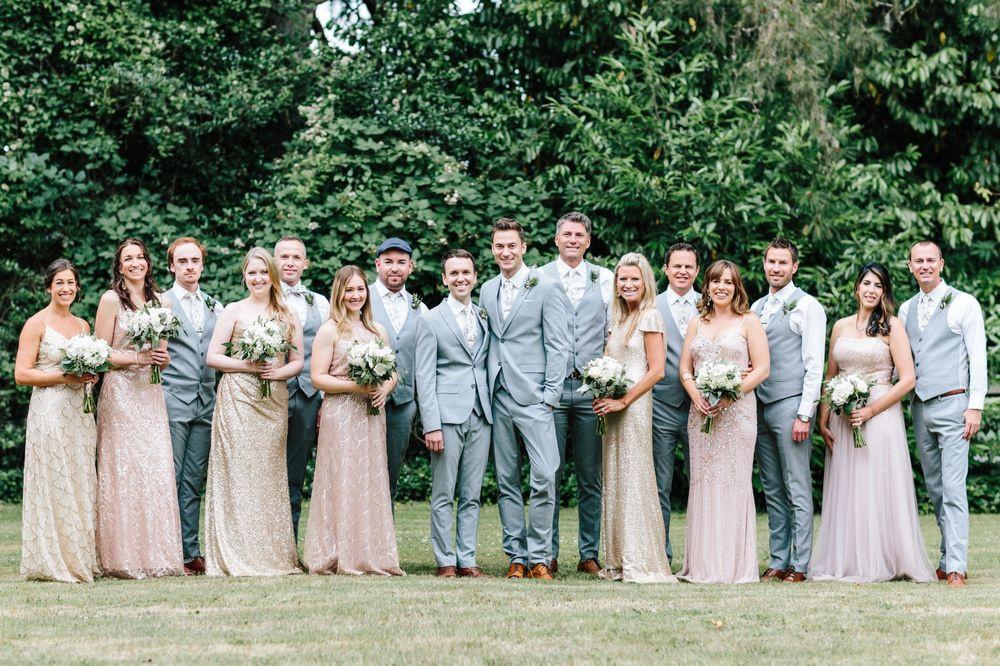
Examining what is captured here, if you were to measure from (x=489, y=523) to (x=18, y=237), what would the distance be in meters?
6.24

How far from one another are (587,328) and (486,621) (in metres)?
2.69

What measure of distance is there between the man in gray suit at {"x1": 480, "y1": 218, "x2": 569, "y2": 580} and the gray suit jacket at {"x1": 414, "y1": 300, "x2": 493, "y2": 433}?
108mm

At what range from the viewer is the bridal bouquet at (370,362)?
7.77 meters

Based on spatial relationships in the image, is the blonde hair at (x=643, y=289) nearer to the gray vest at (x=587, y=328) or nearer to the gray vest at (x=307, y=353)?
the gray vest at (x=587, y=328)

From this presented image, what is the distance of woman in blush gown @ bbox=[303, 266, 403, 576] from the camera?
7.99 meters

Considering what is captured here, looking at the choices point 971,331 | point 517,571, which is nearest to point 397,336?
point 517,571

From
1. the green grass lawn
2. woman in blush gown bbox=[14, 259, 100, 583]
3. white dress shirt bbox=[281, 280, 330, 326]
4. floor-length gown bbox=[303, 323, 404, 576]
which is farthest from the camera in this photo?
white dress shirt bbox=[281, 280, 330, 326]

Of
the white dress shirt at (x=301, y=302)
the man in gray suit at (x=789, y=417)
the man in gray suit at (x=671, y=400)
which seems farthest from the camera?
the white dress shirt at (x=301, y=302)

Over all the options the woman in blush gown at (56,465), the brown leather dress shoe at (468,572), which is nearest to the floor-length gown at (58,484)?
the woman in blush gown at (56,465)

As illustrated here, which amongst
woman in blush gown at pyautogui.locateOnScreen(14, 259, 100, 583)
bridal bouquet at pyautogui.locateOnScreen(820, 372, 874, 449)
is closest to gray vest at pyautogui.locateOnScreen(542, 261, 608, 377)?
bridal bouquet at pyautogui.locateOnScreen(820, 372, 874, 449)

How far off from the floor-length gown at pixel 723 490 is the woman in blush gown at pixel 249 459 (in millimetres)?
2506

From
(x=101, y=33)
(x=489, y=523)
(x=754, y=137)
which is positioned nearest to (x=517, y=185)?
(x=754, y=137)

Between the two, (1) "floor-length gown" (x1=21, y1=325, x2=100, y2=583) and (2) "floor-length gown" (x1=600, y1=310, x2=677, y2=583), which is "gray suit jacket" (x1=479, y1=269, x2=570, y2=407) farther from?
(1) "floor-length gown" (x1=21, y1=325, x2=100, y2=583)

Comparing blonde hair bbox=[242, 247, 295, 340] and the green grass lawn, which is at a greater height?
blonde hair bbox=[242, 247, 295, 340]
